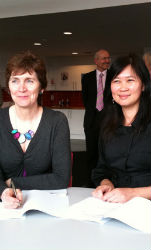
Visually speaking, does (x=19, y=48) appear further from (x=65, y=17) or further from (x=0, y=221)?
(x=0, y=221)

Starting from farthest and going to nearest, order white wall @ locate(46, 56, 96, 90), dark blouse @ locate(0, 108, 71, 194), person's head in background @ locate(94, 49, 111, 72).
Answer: white wall @ locate(46, 56, 96, 90) < person's head in background @ locate(94, 49, 111, 72) < dark blouse @ locate(0, 108, 71, 194)

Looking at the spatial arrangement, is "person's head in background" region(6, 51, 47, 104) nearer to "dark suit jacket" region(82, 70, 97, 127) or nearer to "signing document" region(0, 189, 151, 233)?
"signing document" region(0, 189, 151, 233)

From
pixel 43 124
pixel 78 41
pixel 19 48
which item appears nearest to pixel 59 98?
pixel 19 48

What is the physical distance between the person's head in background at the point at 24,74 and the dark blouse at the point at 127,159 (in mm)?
561

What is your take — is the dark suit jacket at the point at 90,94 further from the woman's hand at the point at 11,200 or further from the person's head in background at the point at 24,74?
the woman's hand at the point at 11,200

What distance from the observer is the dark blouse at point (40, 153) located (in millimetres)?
1762

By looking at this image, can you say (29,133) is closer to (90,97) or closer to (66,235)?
(66,235)

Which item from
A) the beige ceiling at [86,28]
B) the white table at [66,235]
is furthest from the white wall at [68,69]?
the white table at [66,235]

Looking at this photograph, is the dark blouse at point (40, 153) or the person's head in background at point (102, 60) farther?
the person's head in background at point (102, 60)

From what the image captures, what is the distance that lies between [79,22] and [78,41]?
242 centimetres

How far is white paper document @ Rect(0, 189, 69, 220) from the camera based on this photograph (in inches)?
47.9

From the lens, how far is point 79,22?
6.46 m

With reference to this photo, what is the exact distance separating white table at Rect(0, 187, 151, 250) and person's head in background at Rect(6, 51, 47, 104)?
0.87m

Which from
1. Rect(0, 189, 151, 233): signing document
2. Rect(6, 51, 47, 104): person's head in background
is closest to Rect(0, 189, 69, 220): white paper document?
Rect(0, 189, 151, 233): signing document
